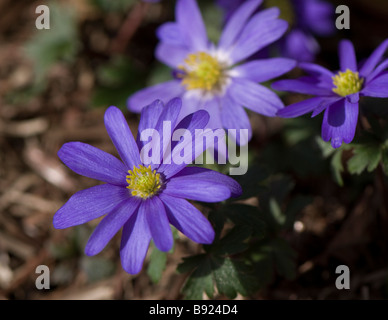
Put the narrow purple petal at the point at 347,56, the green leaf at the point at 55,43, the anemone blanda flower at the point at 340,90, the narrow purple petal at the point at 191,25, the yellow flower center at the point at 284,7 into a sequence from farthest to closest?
the green leaf at the point at 55,43 → the yellow flower center at the point at 284,7 → the narrow purple petal at the point at 191,25 → the narrow purple petal at the point at 347,56 → the anemone blanda flower at the point at 340,90

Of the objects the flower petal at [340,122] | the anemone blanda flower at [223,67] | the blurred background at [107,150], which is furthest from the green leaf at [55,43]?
the flower petal at [340,122]

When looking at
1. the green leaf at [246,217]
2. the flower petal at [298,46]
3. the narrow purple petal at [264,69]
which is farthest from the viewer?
the flower petal at [298,46]

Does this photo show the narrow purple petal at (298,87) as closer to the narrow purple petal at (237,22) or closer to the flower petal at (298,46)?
the narrow purple petal at (237,22)

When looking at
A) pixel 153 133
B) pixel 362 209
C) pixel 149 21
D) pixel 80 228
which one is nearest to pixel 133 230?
pixel 153 133

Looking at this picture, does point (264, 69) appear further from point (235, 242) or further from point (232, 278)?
point (232, 278)

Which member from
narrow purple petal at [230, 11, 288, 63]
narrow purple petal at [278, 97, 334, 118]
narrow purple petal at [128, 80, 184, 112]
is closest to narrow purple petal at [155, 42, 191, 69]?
narrow purple petal at [128, 80, 184, 112]

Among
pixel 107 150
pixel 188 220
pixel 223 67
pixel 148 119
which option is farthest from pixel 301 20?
pixel 188 220
